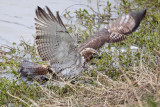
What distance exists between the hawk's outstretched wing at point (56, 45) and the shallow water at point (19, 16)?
151cm

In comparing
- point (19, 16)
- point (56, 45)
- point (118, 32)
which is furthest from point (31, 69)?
point (19, 16)

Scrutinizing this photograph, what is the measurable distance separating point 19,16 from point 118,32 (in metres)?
2.58

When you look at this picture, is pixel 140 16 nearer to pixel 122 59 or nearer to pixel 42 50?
pixel 122 59

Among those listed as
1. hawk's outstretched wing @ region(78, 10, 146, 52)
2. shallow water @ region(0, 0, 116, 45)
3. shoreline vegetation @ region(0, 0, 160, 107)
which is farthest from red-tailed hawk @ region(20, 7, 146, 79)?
shallow water @ region(0, 0, 116, 45)

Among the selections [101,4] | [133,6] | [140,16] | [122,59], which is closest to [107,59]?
[122,59]

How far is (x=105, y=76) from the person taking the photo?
4020 mm

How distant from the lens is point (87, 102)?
3.89 meters

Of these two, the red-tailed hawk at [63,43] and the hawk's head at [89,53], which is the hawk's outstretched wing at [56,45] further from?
the hawk's head at [89,53]

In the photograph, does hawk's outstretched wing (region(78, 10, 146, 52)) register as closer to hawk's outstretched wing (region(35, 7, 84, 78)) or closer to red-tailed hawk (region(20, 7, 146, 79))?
red-tailed hawk (region(20, 7, 146, 79))

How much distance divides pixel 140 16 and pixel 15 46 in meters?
2.14

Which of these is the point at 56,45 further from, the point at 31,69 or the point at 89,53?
the point at 89,53

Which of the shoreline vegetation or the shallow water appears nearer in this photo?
the shoreline vegetation

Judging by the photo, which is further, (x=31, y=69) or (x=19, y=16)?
(x=19, y=16)

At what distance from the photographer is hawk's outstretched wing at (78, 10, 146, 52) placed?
18.5ft
